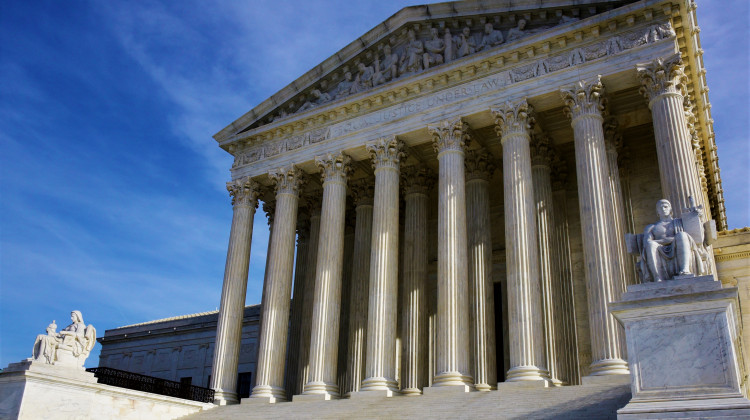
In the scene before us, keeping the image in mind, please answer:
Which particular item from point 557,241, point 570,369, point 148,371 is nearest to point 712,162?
point 557,241

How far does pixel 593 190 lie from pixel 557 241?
593 cm

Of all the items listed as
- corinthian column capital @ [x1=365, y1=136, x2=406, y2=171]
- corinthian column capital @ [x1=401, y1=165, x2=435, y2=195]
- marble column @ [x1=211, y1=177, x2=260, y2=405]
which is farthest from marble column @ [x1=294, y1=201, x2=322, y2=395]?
corinthian column capital @ [x1=365, y1=136, x2=406, y2=171]

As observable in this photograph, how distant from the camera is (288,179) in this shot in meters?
30.8

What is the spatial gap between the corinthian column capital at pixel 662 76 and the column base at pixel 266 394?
18.5 metres

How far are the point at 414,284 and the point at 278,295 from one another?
6.09 meters

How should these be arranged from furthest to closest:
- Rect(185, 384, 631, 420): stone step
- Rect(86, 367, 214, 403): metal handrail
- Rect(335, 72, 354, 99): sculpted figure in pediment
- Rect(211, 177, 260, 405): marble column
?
Rect(335, 72, 354, 99): sculpted figure in pediment
Rect(211, 177, 260, 405): marble column
Rect(86, 367, 214, 403): metal handrail
Rect(185, 384, 631, 420): stone step

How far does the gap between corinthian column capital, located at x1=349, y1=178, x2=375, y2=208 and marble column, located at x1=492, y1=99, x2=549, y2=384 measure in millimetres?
9374

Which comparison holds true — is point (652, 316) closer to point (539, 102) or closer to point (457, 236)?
point (457, 236)

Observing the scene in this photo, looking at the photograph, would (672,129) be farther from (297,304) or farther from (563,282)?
(297,304)

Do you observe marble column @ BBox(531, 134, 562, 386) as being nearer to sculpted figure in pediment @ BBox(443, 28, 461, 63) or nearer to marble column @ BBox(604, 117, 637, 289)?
marble column @ BBox(604, 117, 637, 289)

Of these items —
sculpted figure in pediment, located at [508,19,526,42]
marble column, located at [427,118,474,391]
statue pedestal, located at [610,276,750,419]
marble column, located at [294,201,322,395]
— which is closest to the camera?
statue pedestal, located at [610,276,750,419]

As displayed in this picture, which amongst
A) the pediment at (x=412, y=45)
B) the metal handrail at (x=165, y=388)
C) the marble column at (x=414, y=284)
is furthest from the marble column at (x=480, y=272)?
the metal handrail at (x=165, y=388)

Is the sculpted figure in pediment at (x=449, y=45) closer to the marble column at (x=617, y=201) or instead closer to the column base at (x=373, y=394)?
the marble column at (x=617, y=201)

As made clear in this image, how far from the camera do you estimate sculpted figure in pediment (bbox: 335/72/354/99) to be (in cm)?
3062
